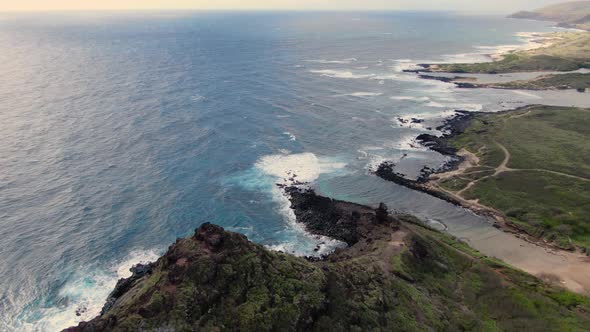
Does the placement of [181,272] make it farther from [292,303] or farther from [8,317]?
[8,317]

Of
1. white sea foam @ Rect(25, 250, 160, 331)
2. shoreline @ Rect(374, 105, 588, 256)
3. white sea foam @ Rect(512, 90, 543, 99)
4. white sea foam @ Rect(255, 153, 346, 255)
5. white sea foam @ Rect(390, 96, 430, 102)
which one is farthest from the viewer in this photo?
white sea foam @ Rect(512, 90, 543, 99)

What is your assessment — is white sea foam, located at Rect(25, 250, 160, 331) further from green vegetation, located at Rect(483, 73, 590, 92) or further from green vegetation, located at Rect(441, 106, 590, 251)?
green vegetation, located at Rect(483, 73, 590, 92)

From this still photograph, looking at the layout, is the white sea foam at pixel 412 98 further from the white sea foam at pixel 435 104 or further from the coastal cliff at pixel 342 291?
the coastal cliff at pixel 342 291

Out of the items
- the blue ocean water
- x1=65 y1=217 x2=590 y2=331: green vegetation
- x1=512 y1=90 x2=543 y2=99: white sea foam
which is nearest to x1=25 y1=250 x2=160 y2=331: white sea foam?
the blue ocean water

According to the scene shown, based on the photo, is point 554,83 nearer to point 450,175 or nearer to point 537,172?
point 537,172

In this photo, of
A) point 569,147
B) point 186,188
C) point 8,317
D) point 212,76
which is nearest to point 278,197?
point 186,188

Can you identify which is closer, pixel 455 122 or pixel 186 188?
pixel 186 188
